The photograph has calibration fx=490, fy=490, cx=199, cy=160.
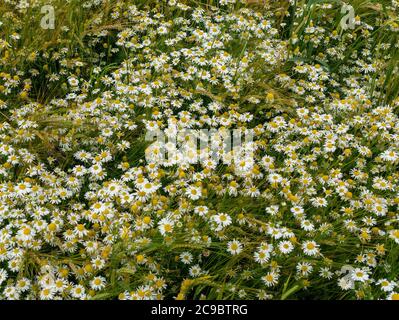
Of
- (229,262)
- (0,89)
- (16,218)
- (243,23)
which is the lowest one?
(229,262)

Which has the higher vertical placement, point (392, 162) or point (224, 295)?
point (392, 162)

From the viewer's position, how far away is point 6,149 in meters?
3.37

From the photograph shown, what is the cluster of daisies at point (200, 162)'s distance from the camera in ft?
9.50

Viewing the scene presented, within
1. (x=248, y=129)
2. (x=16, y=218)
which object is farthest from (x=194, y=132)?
(x=16, y=218)

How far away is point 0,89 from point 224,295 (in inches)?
95.1

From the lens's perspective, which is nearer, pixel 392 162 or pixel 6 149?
pixel 6 149

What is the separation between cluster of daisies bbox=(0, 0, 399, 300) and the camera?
9.50 feet

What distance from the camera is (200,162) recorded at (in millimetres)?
3447

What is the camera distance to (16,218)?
119 inches
